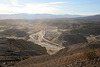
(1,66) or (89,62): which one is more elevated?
(89,62)

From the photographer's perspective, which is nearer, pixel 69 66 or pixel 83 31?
pixel 69 66

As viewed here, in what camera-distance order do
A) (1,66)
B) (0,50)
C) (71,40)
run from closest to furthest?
(1,66) < (0,50) < (71,40)

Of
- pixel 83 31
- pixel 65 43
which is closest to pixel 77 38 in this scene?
pixel 65 43

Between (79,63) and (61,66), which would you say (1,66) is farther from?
(79,63)

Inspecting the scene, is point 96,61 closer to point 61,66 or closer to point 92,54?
point 92,54

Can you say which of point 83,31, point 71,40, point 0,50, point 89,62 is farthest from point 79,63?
point 83,31

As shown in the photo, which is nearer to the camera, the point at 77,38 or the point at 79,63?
the point at 79,63

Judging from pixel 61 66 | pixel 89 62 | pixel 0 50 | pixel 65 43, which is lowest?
pixel 65 43

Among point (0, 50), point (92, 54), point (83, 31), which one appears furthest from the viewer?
point (83, 31)

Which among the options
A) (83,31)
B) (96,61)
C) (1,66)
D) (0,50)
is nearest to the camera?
(96,61)

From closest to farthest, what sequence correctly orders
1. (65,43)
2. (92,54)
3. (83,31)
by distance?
(92,54)
(65,43)
(83,31)
